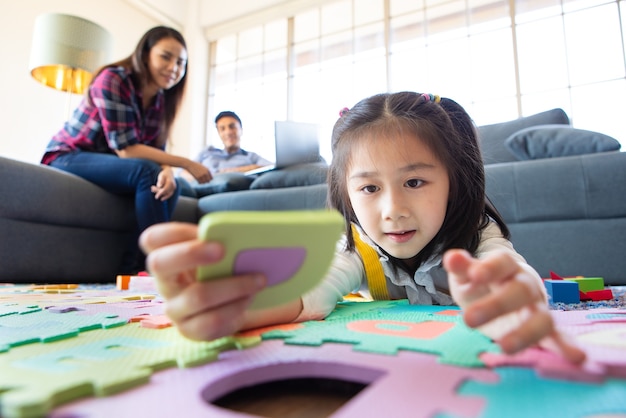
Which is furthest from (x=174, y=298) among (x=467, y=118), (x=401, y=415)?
(x=467, y=118)

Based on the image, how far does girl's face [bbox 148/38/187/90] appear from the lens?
1.67 meters

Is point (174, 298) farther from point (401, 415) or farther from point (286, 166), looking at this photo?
point (286, 166)

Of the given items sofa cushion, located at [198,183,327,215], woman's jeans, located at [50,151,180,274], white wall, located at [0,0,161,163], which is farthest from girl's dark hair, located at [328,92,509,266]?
white wall, located at [0,0,161,163]

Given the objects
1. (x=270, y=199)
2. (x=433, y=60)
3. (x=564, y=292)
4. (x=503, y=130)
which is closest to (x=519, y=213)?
(x=564, y=292)

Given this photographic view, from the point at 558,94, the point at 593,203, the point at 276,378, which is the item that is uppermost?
the point at 558,94

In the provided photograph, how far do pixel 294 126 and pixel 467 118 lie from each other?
129cm

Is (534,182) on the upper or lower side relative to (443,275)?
upper

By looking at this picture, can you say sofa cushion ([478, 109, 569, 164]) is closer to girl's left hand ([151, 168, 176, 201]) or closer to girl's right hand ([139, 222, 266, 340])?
girl's left hand ([151, 168, 176, 201])

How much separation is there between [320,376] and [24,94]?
3349mm

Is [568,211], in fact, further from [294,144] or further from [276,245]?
[276,245]

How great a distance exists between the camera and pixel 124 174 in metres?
1.59

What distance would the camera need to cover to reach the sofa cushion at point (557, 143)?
1368 millimetres

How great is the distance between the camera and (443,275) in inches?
31.7

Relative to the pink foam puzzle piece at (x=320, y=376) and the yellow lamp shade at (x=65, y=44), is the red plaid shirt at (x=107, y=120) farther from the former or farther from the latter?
the pink foam puzzle piece at (x=320, y=376)
